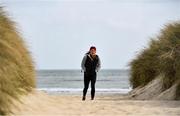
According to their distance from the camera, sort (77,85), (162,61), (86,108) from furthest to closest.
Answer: (77,85) → (162,61) → (86,108)

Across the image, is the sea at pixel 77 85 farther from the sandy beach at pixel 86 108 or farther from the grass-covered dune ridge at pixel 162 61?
the sandy beach at pixel 86 108

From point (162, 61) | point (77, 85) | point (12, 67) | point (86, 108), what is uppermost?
point (12, 67)

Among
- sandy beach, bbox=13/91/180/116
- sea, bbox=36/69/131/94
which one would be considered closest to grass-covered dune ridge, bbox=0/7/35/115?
sandy beach, bbox=13/91/180/116

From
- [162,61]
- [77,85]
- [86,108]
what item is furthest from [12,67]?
[77,85]

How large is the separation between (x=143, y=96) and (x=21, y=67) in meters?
6.96

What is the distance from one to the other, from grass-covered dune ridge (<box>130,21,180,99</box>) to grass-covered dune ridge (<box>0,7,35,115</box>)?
4.38m

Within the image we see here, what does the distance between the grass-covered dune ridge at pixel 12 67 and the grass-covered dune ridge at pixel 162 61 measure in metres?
A: 4.38

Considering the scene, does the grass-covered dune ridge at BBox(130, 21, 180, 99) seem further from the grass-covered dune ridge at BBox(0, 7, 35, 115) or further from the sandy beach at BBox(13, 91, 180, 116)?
the grass-covered dune ridge at BBox(0, 7, 35, 115)

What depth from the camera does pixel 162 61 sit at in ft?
61.2

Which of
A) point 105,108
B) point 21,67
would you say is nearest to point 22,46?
point 21,67

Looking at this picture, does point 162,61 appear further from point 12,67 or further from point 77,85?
point 77,85

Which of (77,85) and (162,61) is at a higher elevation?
(162,61)

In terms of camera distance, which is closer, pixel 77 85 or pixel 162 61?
pixel 162 61

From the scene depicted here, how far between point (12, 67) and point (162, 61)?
23.2ft
